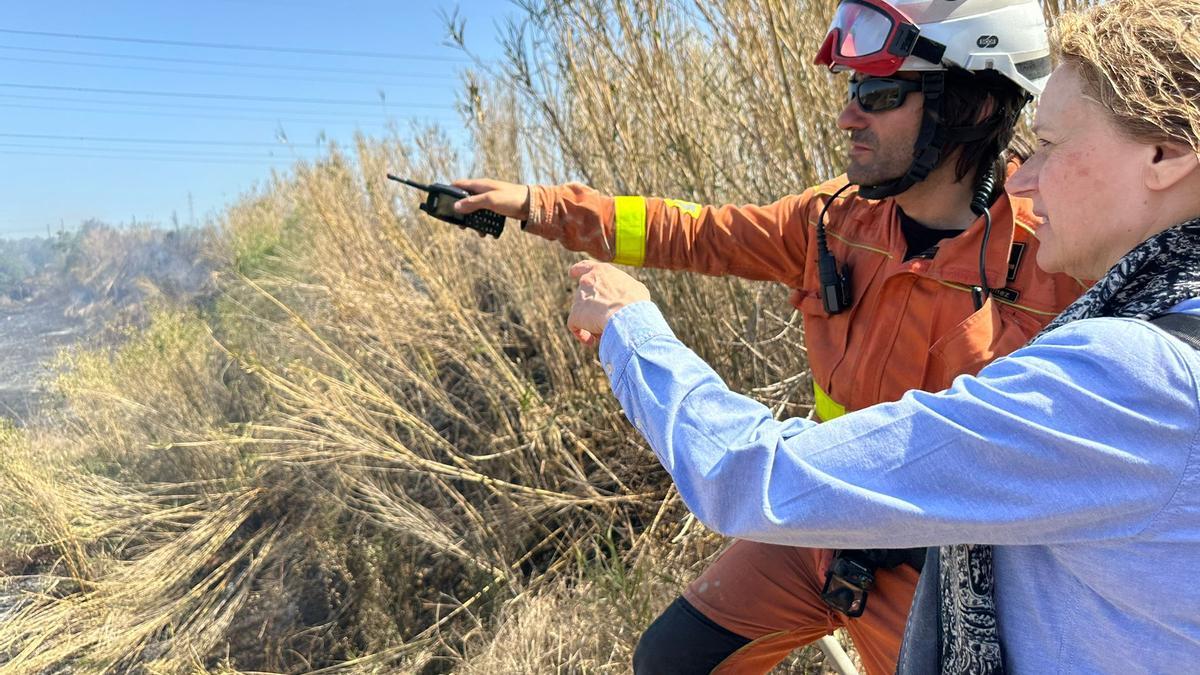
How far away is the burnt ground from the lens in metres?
6.21

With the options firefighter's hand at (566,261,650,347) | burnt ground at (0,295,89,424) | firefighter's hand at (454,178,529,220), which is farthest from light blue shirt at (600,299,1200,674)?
burnt ground at (0,295,89,424)

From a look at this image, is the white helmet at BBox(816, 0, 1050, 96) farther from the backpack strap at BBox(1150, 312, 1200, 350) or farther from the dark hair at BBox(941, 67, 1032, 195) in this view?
the backpack strap at BBox(1150, 312, 1200, 350)

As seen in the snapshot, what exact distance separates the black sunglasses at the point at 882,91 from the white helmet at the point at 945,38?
29 mm

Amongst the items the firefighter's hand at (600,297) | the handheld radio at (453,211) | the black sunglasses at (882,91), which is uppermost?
the black sunglasses at (882,91)

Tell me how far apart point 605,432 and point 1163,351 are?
10.7 ft

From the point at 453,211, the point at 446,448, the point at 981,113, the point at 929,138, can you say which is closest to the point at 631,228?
the point at 453,211

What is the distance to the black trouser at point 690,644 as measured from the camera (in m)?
1.95

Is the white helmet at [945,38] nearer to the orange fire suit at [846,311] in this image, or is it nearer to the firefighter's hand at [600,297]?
the orange fire suit at [846,311]

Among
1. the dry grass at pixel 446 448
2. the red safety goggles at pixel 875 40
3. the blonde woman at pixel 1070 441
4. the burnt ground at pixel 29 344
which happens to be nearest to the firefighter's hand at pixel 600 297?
the blonde woman at pixel 1070 441

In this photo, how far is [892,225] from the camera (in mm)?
1813

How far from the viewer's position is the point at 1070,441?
787 mm

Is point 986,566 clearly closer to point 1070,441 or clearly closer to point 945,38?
point 1070,441

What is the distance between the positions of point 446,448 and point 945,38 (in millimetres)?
2964

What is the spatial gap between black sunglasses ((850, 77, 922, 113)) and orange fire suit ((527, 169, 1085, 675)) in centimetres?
22
